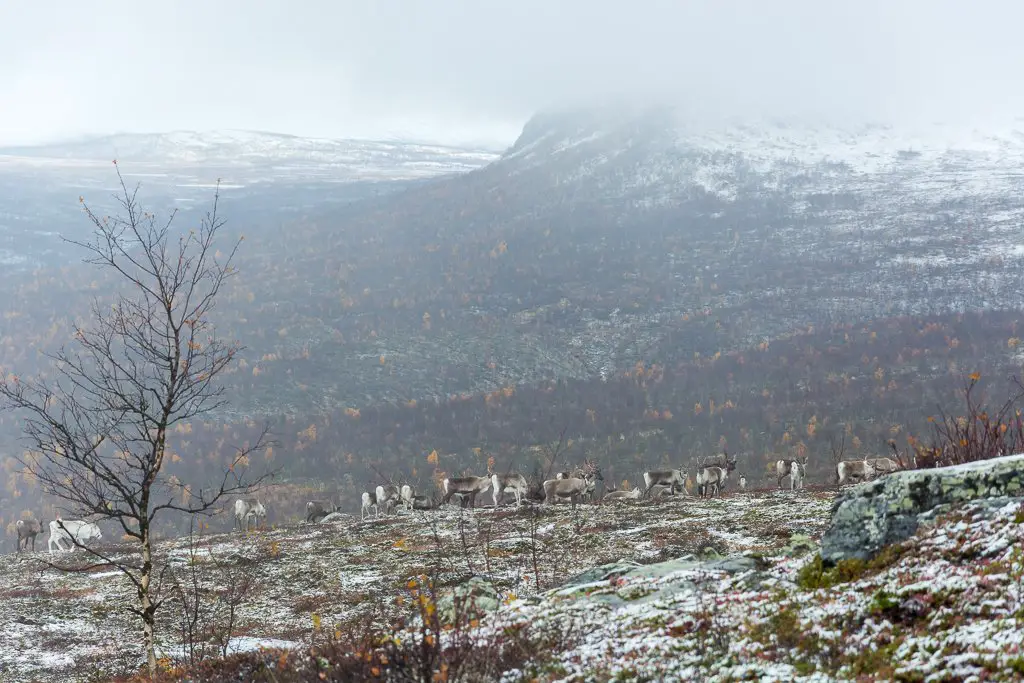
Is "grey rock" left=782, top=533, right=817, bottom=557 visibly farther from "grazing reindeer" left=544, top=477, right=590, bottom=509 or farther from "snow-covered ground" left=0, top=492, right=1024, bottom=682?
"grazing reindeer" left=544, top=477, right=590, bottom=509

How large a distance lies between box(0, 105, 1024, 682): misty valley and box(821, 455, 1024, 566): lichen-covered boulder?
4 cm

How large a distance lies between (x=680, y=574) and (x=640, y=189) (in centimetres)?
16706

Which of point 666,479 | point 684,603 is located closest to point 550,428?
point 666,479

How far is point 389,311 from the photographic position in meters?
138

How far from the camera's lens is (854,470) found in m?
35.9

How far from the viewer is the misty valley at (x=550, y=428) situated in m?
9.82

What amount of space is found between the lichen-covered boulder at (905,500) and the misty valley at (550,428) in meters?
0.04

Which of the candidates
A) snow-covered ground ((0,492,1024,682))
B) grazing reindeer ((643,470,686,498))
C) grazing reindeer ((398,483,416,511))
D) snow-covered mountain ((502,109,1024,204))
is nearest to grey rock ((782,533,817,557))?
snow-covered ground ((0,492,1024,682))

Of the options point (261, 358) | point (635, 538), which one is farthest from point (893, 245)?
point (635, 538)

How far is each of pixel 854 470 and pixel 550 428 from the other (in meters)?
60.6

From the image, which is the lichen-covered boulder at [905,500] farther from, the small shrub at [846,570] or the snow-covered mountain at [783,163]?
the snow-covered mountain at [783,163]

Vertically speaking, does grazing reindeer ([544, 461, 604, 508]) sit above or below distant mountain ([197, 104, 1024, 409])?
below

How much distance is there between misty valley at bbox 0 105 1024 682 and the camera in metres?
9.82

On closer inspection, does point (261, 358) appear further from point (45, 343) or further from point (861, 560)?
point (861, 560)
